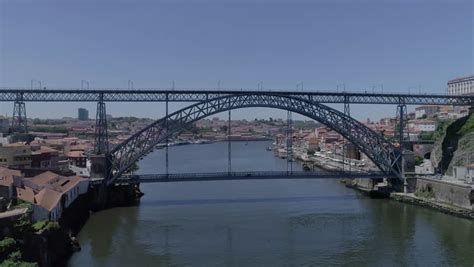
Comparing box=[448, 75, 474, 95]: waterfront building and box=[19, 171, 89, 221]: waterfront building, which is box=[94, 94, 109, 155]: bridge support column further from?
box=[448, 75, 474, 95]: waterfront building

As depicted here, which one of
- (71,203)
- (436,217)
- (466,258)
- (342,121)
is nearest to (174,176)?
(71,203)

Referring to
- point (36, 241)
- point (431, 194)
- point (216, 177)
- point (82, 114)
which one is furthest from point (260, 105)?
point (82, 114)

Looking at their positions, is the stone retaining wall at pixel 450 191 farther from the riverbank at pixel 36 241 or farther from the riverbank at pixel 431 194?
the riverbank at pixel 36 241

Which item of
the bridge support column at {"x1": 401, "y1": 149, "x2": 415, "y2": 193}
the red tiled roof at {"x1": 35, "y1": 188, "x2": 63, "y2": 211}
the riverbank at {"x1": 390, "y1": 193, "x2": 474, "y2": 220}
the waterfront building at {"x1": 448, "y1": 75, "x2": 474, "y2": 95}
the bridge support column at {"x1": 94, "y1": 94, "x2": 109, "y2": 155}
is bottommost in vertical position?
the riverbank at {"x1": 390, "y1": 193, "x2": 474, "y2": 220}

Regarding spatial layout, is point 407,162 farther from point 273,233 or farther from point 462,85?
point 462,85

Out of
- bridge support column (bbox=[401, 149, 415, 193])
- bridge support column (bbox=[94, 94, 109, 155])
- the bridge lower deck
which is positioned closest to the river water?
the bridge lower deck

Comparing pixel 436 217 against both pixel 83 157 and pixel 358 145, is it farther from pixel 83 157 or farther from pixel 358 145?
pixel 83 157
